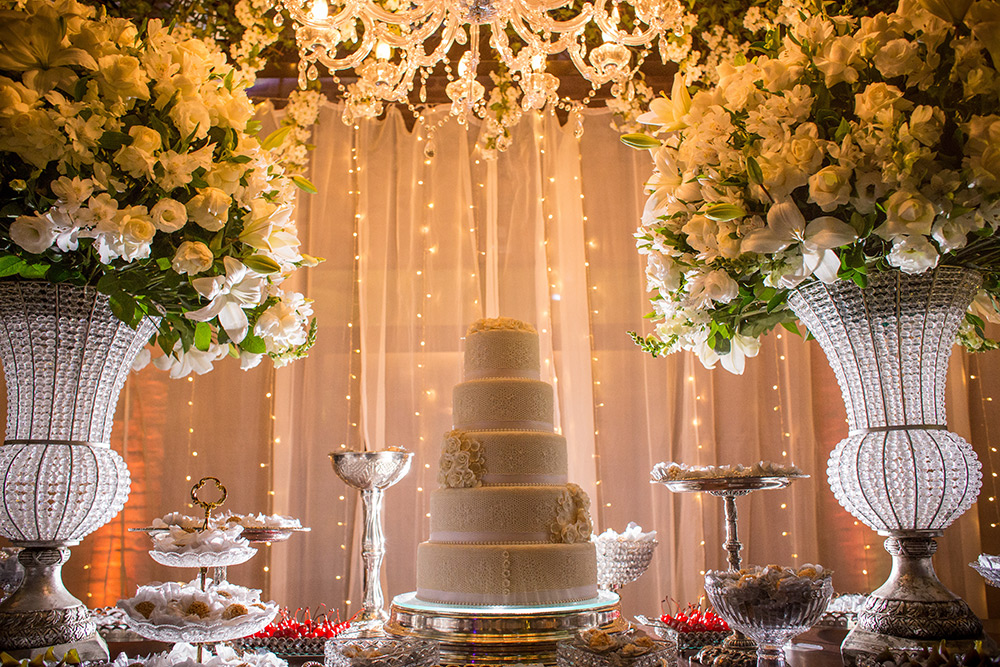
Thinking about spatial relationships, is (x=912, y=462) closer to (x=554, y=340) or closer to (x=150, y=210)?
(x=150, y=210)

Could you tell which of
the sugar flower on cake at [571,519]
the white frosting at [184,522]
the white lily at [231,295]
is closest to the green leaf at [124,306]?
the white lily at [231,295]

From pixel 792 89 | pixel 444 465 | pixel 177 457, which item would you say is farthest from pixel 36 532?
pixel 177 457

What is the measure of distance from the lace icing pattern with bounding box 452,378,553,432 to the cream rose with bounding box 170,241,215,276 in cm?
120

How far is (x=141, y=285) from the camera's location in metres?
1.47

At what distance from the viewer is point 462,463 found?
235 cm

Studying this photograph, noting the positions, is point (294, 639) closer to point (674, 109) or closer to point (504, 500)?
point (504, 500)

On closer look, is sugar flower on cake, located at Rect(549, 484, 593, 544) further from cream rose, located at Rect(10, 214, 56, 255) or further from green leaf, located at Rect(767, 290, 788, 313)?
cream rose, located at Rect(10, 214, 56, 255)

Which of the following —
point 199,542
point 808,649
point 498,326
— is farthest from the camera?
point 498,326

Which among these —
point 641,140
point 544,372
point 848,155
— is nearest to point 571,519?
point 641,140

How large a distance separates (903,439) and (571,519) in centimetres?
108

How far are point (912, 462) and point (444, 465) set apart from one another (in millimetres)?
1354

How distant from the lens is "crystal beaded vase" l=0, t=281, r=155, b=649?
1.47 meters

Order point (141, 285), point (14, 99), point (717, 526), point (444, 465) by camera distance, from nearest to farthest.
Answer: point (14, 99)
point (141, 285)
point (444, 465)
point (717, 526)

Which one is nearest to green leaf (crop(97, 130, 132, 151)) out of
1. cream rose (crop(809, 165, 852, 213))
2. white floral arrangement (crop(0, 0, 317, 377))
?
white floral arrangement (crop(0, 0, 317, 377))
